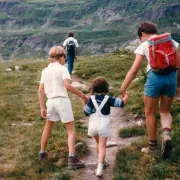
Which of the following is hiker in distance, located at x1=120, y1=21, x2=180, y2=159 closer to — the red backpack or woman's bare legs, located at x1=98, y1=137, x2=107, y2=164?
the red backpack

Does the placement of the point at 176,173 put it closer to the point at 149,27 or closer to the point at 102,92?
the point at 102,92

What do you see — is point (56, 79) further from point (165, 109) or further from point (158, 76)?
point (165, 109)

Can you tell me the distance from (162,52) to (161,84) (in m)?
0.74

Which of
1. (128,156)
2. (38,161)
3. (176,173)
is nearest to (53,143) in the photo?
(38,161)

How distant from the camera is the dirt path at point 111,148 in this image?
323 inches

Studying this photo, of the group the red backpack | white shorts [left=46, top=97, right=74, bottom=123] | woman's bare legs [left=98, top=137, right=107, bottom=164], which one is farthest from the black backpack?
the red backpack

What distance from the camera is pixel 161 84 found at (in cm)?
793

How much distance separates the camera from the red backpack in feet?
25.1

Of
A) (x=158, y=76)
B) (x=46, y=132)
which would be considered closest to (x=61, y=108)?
(x=46, y=132)

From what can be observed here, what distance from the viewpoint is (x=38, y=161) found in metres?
9.02

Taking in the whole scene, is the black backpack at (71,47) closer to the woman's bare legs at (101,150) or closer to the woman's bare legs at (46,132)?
the woman's bare legs at (46,132)

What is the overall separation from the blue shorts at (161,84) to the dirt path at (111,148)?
206 centimetres

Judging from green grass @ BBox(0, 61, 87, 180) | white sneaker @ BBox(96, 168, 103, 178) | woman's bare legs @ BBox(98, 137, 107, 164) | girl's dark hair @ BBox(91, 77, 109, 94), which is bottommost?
green grass @ BBox(0, 61, 87, 180)

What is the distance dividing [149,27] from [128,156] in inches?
121
